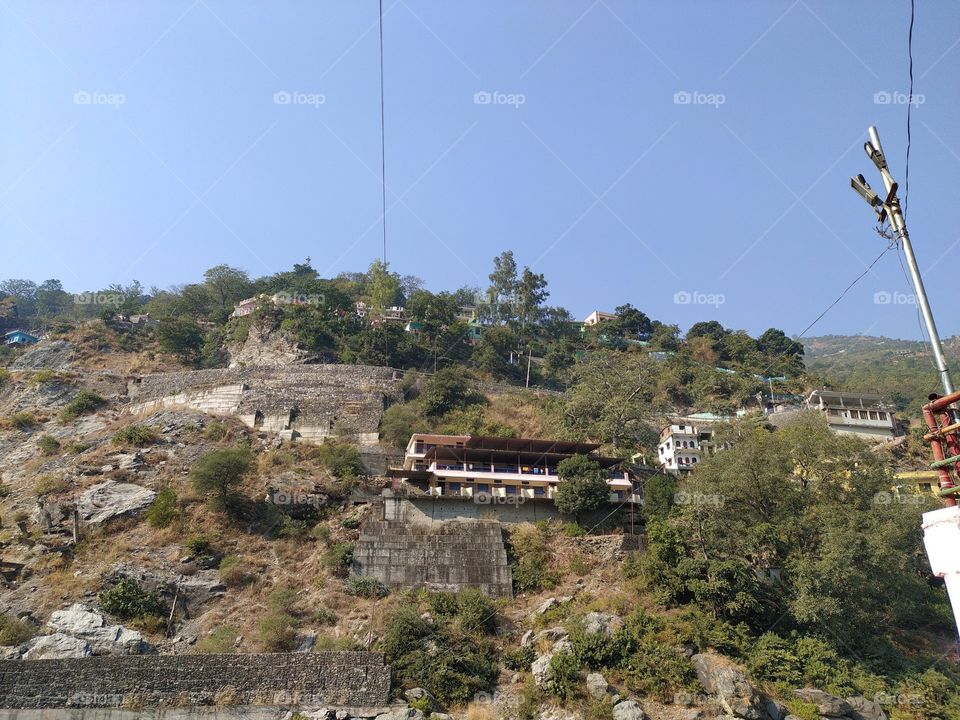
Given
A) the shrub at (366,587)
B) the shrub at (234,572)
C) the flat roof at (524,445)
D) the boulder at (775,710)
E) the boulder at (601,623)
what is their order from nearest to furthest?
the boulder at (775,710)
the boulder at (601,623)
the shrub at (366,587)
the shrub at (234,572)
the flat roof at (524,445)

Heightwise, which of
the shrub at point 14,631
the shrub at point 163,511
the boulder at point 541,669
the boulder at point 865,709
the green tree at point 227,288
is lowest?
the boulder at point 865,709

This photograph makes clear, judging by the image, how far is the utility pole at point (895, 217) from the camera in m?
8.16

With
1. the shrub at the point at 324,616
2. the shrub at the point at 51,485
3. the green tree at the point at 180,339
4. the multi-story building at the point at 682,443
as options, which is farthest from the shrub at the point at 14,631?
the green tree at the point at 180,339

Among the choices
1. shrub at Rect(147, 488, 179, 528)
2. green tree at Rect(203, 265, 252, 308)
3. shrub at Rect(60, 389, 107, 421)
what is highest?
green tree at Rect(203, 265, 252, 308)

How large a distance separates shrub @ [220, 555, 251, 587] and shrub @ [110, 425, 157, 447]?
10.7m

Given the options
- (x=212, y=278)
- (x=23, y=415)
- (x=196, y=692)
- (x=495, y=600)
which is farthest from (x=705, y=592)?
(x=212, y=278)

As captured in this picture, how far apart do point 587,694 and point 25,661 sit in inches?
582

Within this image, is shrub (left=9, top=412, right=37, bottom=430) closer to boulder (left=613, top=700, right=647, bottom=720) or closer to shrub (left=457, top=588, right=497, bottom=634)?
shrub (left=457, top=588, right=497, bottom=634)

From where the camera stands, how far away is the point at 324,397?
42.1 meters

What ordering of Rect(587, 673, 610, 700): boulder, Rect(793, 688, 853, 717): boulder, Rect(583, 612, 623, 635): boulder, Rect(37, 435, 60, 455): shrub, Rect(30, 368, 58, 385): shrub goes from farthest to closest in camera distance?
Rect(30, 368, 58, 385): shrub < Rect(37, 435, 60, 455): shrub < Rect(583, 612, 623, 635): boulder < Rect(587, 673, 610, 700): boulder < Rect(793, 688, 853, 717): boulder

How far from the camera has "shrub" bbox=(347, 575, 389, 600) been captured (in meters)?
26.2

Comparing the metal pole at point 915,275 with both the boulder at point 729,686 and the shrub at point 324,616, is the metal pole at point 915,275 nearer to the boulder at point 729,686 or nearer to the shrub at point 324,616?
the boulder at point 729,686

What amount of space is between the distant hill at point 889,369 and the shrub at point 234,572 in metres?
28.6

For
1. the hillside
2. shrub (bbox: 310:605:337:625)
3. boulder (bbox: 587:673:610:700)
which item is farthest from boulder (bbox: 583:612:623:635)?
shrub (bbox: 310:605:337:625)
